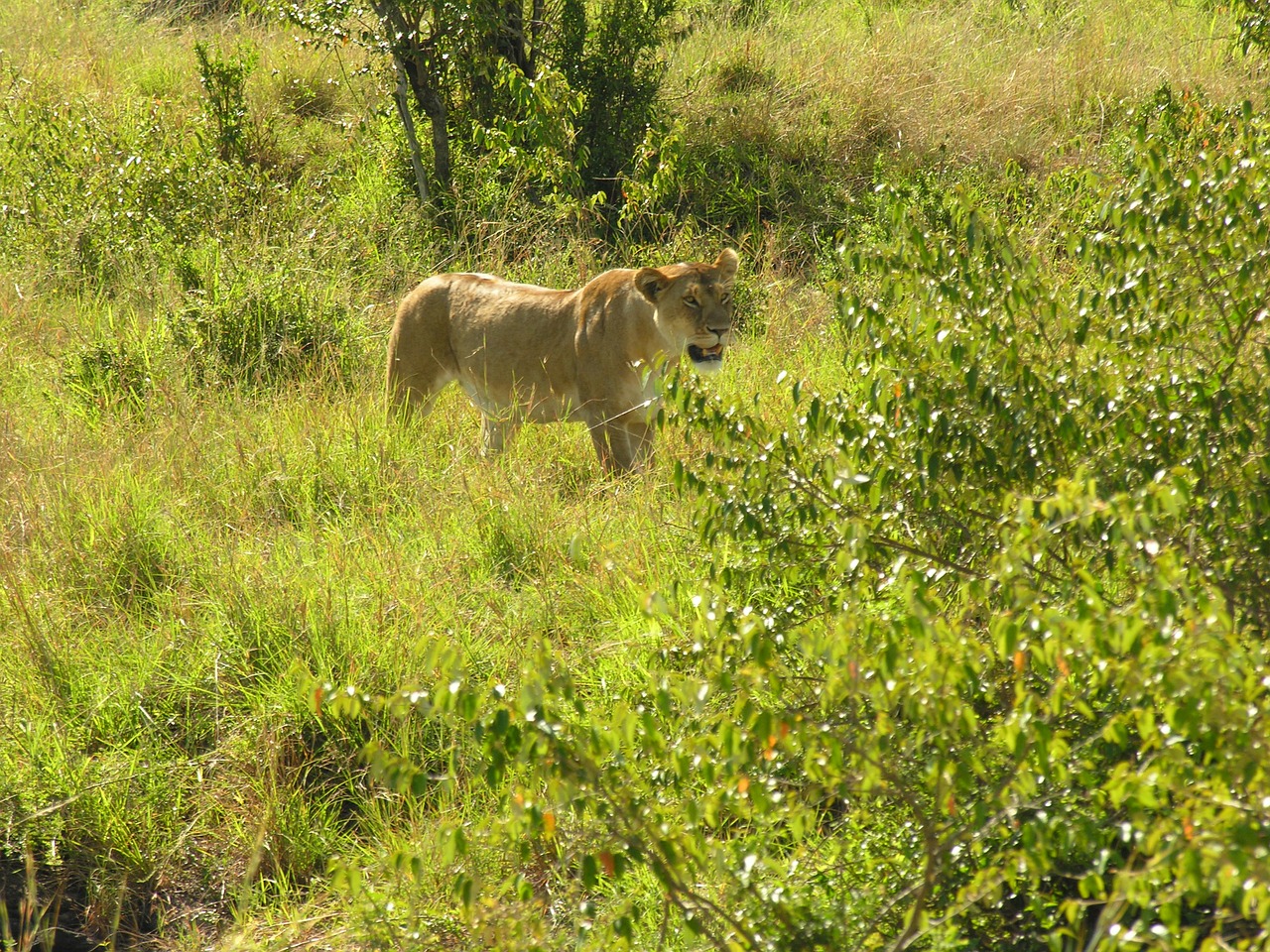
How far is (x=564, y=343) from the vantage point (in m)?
6.37

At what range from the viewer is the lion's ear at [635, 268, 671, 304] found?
19.6 feet

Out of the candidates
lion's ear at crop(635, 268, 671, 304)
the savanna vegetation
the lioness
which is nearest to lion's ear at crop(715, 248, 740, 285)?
the lioness

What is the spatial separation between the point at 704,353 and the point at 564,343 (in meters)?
0.76

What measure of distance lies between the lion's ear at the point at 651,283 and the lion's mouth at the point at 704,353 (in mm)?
292

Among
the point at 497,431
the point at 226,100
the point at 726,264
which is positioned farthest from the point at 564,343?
the point at 226,100

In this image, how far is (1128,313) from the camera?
308cm

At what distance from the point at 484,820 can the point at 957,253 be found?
5.84ft

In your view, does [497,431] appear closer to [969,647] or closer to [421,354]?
[421,354]

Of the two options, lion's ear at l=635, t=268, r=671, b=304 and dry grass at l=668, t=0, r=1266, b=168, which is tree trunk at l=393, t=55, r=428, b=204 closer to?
dry grass at l=668, t=0, r=1266, b=168

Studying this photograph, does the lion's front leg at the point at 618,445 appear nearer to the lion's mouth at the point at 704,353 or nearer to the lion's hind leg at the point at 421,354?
the lion's mouth at the point at 704,353

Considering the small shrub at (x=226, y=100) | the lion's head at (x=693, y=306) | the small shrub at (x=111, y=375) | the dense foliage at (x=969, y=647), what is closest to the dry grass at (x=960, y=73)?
the small shrub at (x=226, y=100)

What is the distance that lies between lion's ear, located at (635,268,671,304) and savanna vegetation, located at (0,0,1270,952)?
2.27ft

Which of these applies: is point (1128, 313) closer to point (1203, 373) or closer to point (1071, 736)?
point (1203, 373)

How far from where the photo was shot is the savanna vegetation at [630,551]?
2.15m
